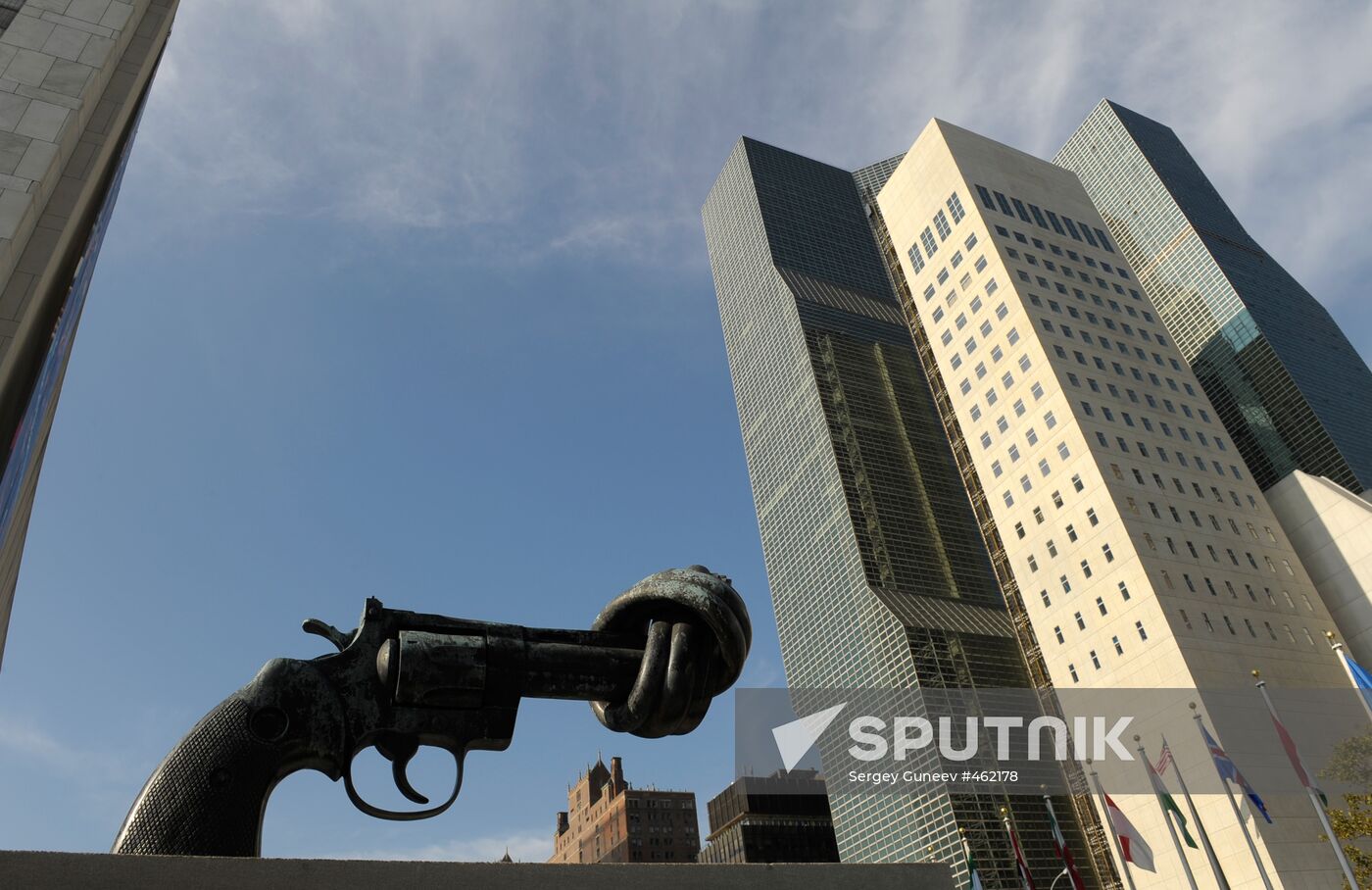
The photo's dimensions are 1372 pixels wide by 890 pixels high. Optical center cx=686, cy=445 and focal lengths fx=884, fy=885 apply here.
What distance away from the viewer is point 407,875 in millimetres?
4266

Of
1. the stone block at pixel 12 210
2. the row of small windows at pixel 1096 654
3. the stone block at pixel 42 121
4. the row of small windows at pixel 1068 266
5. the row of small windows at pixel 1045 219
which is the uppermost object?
the row of small windows at pixel 1045 219

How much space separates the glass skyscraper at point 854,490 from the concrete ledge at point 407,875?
79.0 m

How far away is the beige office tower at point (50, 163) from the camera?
15844 millimetres

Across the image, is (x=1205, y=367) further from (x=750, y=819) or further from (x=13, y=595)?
(x=13, y=595)

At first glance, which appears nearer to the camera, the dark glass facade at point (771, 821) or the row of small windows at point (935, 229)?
the row of small windows at point (935, 229)

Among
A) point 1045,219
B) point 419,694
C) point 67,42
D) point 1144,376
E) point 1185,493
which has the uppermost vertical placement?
point 1045,219

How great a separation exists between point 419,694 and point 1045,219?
90093 mm

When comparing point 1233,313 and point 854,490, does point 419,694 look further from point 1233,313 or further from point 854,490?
point 1233,313

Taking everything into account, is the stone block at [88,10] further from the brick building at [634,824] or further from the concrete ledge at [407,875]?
the brick building at [634,824]

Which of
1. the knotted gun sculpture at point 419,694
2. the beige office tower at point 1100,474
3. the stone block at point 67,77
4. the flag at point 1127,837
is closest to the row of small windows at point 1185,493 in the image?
the beige office tower at point 1100,474

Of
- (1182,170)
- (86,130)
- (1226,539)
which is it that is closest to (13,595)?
(86,130)

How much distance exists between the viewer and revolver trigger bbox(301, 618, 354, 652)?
16.3 feet

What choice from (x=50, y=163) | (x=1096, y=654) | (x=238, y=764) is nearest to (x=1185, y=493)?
(x=1096, y=654)

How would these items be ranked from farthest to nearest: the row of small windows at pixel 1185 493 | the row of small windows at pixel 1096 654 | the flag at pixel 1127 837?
the row of small windows at pixel 1185 493 < the row of small windows at pixel 1096 654 < the flag at pixel 1127 837
